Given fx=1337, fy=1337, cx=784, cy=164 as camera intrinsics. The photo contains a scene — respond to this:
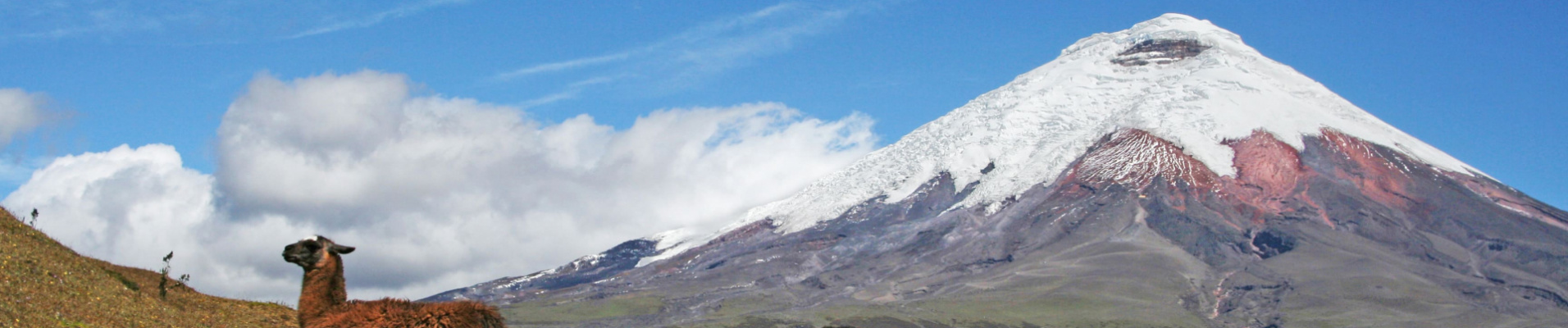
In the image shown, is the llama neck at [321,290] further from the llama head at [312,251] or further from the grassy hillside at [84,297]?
the grassy hillside at [84,297]

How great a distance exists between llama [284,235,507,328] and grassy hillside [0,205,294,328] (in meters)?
8.05

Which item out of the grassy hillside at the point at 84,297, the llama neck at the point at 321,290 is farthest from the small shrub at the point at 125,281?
the llama neck at the point at 321,290

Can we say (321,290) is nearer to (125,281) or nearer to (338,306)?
(338,306)

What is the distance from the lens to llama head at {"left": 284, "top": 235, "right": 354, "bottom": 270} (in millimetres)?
16078

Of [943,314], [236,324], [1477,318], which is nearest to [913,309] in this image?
[943,314]

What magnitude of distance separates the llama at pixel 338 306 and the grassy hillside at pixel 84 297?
8049 mm

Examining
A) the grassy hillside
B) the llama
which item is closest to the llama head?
the llama

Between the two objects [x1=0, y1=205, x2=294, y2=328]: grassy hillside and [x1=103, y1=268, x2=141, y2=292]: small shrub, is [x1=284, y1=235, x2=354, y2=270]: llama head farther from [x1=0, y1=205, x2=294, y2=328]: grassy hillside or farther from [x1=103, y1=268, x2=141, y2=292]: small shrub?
[x1=103, y1=268, x2=141, y2=292]: small shrub

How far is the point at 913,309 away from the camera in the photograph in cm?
19762

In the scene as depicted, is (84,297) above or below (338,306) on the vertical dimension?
above

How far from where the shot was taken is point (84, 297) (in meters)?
25.1

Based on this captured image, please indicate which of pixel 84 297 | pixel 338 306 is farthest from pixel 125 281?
pixel 338 306

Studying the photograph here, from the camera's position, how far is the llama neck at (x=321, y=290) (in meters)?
16.4

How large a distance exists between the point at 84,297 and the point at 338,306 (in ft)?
37.6
